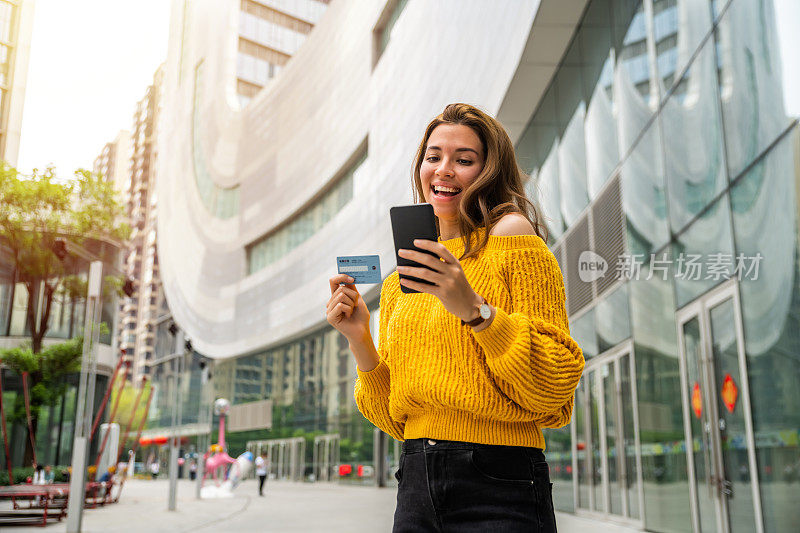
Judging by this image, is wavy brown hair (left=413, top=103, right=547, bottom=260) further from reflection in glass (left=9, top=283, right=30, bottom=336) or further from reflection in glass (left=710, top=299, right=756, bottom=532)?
reflection in glass (left=9, top=283, right=30, bottom=336)

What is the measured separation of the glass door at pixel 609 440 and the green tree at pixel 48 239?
299 inches

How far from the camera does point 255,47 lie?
98.2ft

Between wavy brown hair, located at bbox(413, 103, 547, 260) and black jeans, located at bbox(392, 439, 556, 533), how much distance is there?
33cm

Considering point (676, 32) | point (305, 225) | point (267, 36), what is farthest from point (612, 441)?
point (267, 36)

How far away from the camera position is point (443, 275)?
3.22 ft

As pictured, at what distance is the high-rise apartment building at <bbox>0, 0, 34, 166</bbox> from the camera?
348 inches

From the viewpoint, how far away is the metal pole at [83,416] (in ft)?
26.3

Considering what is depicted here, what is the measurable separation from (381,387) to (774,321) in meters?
4.47

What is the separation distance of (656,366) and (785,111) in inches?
128

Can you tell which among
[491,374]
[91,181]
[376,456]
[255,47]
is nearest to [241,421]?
[376,456]

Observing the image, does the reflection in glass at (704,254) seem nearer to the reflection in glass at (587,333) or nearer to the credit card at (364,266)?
the reflection in glass at (587,333)

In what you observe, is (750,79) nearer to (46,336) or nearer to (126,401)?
(46,336)

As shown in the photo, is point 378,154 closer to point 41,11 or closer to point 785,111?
point 41,11

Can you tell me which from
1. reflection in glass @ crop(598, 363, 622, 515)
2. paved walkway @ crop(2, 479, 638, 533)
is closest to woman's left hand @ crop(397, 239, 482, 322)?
paved walkway @ crop(2, 479, 638, 533)
